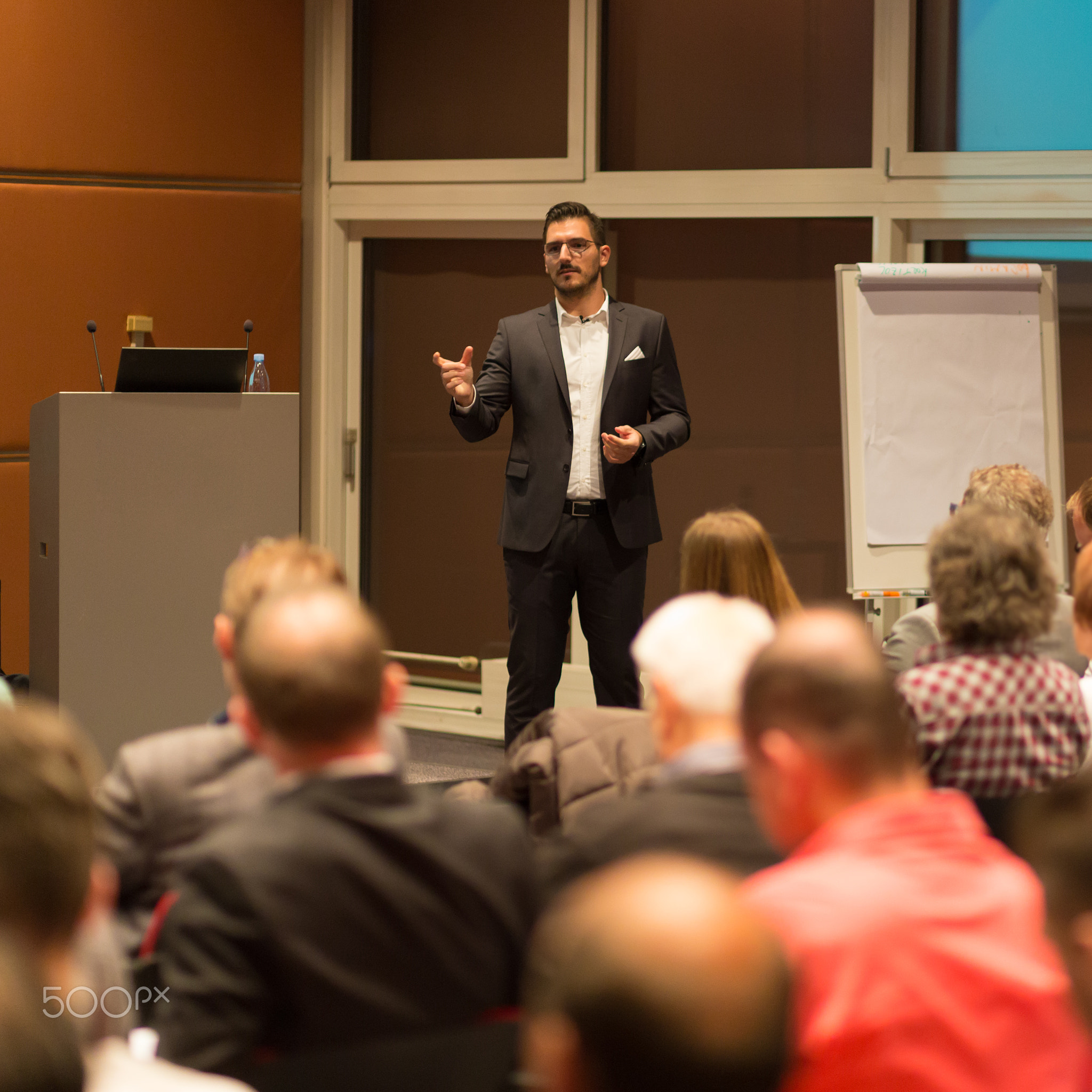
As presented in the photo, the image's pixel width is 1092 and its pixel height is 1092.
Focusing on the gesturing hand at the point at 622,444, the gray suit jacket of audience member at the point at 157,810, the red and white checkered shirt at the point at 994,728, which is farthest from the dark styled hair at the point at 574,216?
the gray suit jacket of audience member at the point at 157,810

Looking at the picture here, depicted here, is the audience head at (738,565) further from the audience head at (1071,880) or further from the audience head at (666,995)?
the audience head at (666,995)

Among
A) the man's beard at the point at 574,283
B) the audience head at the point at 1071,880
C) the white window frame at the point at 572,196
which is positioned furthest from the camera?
the white window frame at the point at 572,196

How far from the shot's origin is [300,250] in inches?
198

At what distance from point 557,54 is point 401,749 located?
375cm

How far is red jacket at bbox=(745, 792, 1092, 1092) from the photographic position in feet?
3.32

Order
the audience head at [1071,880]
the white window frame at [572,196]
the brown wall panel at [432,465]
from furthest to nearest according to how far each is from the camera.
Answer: the brown wall panel at [432,465] → the white window frame at [572,196] → the audience head at [1071,880]

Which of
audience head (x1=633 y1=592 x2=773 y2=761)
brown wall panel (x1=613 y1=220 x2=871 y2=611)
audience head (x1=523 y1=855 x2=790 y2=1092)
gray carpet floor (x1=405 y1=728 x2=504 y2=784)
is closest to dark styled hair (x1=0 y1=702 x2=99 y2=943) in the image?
audience head (x1=523 y1=855 x2=790 y2=1092)

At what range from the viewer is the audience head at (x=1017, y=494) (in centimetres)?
273

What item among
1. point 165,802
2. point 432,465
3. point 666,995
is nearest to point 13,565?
point 432,465

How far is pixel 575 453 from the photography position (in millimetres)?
3730

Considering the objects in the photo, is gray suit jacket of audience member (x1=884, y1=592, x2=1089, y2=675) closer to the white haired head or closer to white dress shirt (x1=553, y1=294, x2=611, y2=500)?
the white haired head

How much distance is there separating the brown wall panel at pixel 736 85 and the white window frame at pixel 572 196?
0.32 ft

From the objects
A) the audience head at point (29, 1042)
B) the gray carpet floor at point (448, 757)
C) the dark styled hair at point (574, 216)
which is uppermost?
the dark styled hair at point (574, 216)

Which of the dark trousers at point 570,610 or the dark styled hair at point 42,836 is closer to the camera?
the dark styled hair at point 42,836
